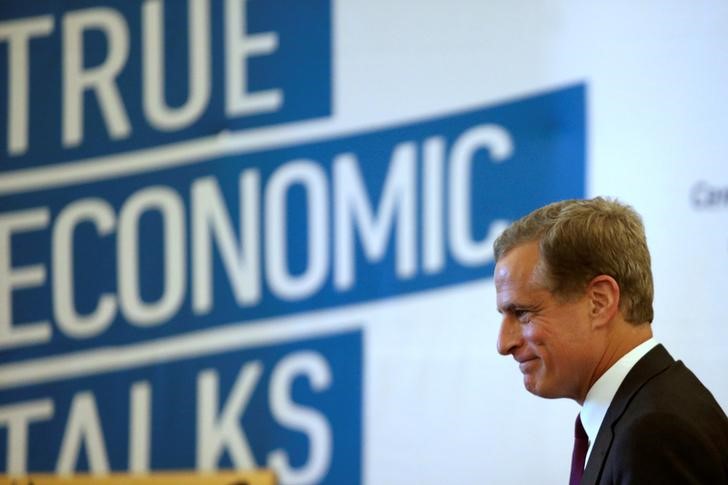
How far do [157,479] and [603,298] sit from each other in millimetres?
2144

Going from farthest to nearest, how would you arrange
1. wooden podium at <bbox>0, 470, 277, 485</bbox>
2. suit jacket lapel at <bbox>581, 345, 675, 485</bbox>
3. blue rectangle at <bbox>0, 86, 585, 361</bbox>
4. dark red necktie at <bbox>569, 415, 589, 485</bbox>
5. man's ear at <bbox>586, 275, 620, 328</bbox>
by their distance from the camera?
wooden podium at <bbox>0, 470, 277, 485</bbox>, blue rectangle at <bbox>0, 86, 585, 361</bbox>, dark red necktie at <bbox>569, 415, 589, 485</bbox>, man's ear at <bbox>586, 275, 620, 328</bbox>, suit jacket lapel at <bbox>581, 345, 675, 485</bbox>

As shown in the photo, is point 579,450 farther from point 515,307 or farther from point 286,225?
point 286,225

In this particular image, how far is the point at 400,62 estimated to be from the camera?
3340 mm

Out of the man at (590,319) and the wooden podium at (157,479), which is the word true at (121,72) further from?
the man at (590,319)

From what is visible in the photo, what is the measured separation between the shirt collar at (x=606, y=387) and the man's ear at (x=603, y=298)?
0.20ft

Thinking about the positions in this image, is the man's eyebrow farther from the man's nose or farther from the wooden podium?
the wooden podium

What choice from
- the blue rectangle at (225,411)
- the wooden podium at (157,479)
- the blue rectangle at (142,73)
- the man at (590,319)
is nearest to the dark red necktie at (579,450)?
the man at (590,319)

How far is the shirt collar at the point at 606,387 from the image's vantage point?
160 centimetres

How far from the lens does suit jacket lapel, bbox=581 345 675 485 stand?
1.50m

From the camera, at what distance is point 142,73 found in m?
3.53

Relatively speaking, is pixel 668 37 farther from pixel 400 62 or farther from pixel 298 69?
pixel 298 69

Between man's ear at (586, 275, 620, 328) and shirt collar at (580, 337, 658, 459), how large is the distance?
61mm

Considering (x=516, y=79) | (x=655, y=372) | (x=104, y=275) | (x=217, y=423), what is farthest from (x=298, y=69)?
(x=655, y=372)

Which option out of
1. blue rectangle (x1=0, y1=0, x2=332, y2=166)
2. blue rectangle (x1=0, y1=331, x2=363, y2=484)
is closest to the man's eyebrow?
blue rectangle (x1=0, y1=331, x2=363, y2=484)
